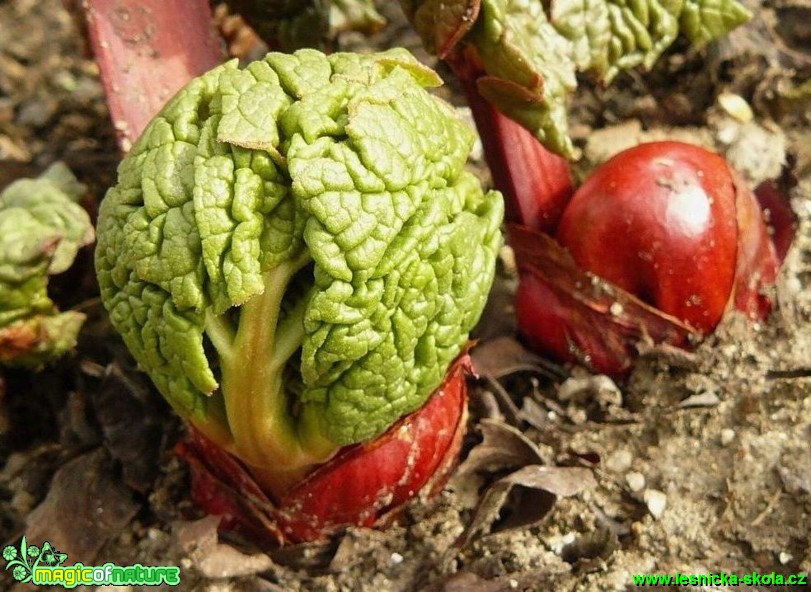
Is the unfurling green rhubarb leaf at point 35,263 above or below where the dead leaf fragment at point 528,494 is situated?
above

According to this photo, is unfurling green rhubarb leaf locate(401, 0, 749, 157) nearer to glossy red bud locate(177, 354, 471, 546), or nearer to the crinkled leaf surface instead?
the crinkled leaf surface

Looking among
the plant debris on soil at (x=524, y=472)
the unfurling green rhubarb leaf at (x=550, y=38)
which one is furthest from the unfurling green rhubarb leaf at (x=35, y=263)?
the unfurling green rhubarb leaf at (x=550, y=38)

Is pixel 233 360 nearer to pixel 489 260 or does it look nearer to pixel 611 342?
pixel 489 260

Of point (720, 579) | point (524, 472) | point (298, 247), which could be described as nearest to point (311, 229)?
point (298, 247)

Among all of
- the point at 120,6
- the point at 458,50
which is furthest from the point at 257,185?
the point at 120,6

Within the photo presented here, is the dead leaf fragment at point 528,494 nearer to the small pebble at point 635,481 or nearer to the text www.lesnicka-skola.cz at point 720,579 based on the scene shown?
the small pebble at point 635,481

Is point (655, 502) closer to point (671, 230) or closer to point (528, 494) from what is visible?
point (528, 494)

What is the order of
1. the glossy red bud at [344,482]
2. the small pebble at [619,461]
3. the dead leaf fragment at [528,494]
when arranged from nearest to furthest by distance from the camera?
the glossy red bud at [344,482], the dead leaf fragment at [528,494], the small pebble at [619,461]
